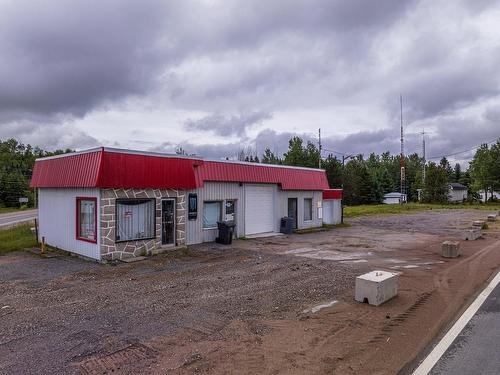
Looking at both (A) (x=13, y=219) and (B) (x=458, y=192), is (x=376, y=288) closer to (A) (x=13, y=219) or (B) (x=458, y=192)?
(A) (x=13, y=219)

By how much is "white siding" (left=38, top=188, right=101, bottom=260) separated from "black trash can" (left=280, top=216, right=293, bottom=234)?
→ 1101 centimetres

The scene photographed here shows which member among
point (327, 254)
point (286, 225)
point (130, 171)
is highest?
point (130, 171)

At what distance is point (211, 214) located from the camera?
59.9 feet

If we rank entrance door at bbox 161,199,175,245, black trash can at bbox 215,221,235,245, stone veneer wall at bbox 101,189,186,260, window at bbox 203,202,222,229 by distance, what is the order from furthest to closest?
window at bbox 203,202,222,229, black trash can at bbox 215,221,235,245, entrance door at bbox 161,199,175,245, stone veneer wall at bbox 101,189,186,260

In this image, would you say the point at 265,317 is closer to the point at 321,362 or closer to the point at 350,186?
the point at 321,362

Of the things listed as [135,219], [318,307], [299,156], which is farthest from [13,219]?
[299,156]

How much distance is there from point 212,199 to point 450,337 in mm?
13220

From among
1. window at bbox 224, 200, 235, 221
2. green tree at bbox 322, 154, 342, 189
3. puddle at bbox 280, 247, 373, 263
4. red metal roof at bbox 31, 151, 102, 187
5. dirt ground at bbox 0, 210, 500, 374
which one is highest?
green tree at bbox 322, 154, 342, 189

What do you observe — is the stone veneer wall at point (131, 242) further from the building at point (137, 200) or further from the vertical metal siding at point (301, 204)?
the vertical metal siding at point (301, 204)

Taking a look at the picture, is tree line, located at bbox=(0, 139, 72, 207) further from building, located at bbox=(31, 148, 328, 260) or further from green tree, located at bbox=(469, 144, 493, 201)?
green tree, located at bbox=(469, 144, 493, 201)

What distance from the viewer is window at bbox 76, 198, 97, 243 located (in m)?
13.5

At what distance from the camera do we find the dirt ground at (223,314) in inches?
199

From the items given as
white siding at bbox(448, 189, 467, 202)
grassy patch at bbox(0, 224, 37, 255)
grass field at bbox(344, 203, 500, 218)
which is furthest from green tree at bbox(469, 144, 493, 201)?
grassy patch at bbox(0, 224, 37, 255)

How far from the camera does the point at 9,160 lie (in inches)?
2891
